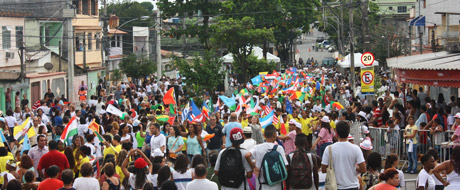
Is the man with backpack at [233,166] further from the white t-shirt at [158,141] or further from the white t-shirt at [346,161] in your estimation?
the white t-shirt at [158,141]

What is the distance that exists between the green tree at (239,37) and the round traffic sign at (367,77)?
16.4m

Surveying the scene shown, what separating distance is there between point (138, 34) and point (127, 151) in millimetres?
56397

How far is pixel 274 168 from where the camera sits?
356 inches

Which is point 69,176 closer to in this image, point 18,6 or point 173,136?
point 173,136

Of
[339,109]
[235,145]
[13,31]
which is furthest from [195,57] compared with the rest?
[235,145]

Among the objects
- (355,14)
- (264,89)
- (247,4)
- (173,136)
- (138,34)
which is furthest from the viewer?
(355,14)

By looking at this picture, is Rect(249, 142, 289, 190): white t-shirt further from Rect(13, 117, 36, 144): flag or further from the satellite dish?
the satellite dish

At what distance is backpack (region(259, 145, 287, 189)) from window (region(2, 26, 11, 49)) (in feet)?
100

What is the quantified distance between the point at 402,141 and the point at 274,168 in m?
8.39

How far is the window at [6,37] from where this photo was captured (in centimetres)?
3712

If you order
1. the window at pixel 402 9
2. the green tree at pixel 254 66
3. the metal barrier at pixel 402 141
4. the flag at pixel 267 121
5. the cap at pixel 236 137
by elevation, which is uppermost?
the window at pixel 402 9

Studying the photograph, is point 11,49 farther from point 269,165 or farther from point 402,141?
point 269,165

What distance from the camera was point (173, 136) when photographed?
13828mm

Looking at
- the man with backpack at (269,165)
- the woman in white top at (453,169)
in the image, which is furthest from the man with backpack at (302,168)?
the woman in white top at (453,169)
